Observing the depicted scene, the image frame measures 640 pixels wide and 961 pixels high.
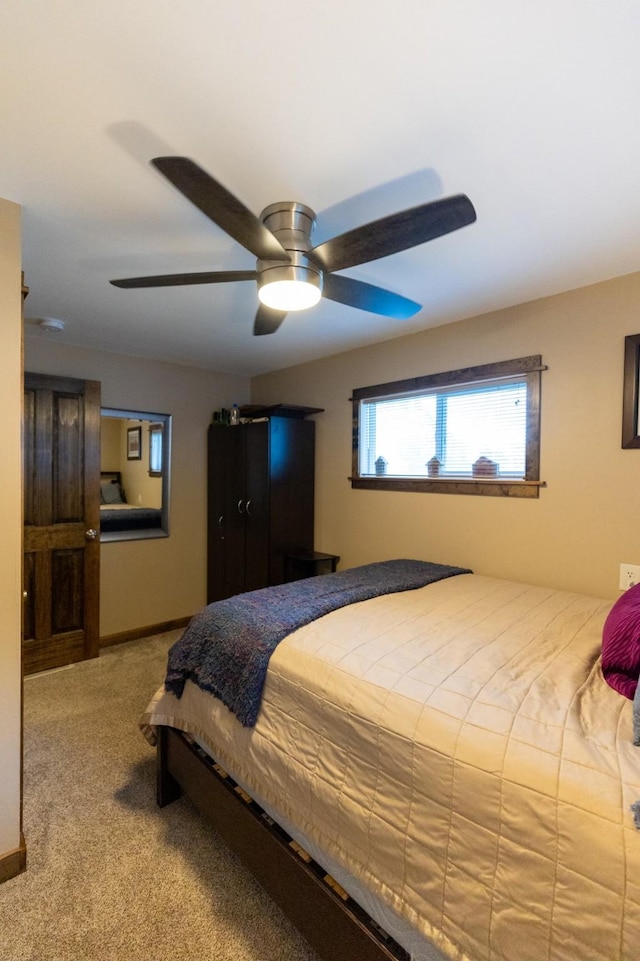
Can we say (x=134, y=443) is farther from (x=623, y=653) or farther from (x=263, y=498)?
(x=623, y=653)

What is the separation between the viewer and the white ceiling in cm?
94

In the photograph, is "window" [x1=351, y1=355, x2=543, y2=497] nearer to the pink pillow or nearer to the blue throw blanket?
the blue throw blanket

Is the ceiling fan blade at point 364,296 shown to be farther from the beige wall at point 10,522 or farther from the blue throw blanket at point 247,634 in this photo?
the blue throw blanket at point 247,634

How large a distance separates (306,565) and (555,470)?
194 cm

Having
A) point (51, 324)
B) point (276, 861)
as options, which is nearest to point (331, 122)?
point (276, 861)

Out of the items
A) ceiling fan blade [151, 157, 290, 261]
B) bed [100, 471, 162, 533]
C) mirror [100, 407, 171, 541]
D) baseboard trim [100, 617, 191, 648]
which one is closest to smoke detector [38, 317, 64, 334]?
mirror [100, 407, 171, 541]

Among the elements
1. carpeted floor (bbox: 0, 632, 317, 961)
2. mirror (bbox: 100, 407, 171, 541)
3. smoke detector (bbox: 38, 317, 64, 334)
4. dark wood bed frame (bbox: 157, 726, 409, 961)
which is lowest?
carpeted floor (bbox: 0, 632, 317, 961)

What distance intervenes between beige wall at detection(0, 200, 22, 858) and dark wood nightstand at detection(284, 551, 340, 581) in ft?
6.67

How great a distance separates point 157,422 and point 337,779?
3413 millimetres

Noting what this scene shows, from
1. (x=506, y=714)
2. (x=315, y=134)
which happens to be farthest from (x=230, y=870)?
(x=315, y=134)

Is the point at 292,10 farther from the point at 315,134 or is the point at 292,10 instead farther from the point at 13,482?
the point at 13,482

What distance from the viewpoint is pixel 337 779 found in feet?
3.75

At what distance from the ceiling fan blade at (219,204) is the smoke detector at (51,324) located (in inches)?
80.8

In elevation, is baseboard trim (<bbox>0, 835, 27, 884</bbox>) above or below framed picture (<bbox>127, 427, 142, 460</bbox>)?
below
